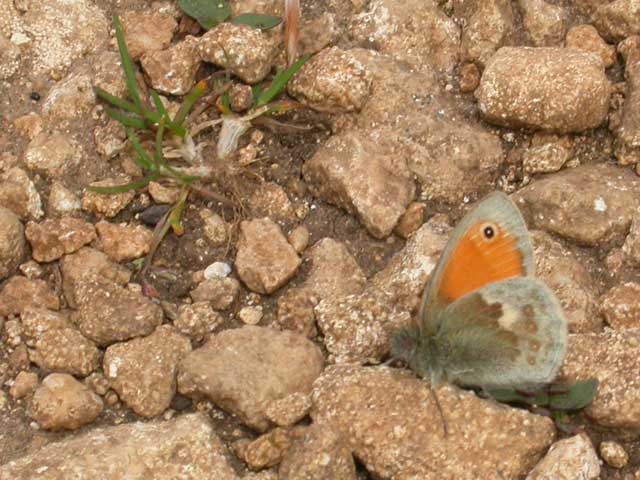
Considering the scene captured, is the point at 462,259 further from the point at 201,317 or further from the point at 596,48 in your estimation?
the point at 596,48

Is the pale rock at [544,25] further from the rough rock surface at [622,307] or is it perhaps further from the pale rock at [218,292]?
the pale rock at [218,292]

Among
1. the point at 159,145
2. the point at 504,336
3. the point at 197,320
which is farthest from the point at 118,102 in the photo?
the point at 504,336

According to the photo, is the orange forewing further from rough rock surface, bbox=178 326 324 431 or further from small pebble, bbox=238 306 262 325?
small pebble, bbox=238 306 262 325

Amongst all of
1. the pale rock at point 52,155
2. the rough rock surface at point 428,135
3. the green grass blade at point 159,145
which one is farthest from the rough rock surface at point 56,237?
the rough rock surface at point 428,135

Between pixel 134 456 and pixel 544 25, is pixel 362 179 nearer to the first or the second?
pixel 544 25

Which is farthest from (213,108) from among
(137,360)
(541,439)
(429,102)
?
(541,439)

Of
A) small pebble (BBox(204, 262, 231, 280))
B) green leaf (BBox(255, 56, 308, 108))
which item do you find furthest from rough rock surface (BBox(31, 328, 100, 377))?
green leaf (BBox(255, 56, 308, 108))
